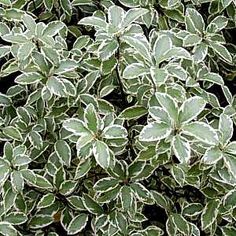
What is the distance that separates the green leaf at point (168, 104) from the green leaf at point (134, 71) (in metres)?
0.09

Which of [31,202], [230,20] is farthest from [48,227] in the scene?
[230,20]

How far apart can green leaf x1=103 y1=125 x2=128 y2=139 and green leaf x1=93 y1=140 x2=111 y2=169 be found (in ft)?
0.12

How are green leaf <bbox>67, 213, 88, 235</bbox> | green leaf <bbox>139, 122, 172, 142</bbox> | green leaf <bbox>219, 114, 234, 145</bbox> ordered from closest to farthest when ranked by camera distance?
green leaf <bbox>139, 122, 172, 142</bbox>
green leaf <bbox>219, 114, 234, 145</bbox>
green leaf <bbox>67, 213, 88, 235</bbox>

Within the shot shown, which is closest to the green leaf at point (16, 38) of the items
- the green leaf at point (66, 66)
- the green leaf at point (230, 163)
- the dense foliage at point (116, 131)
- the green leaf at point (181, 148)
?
the dense foliage at point (116, 131)

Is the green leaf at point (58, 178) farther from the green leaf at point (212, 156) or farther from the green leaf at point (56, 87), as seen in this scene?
the green leaf at point (212, 156)

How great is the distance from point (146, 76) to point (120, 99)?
0.27 m

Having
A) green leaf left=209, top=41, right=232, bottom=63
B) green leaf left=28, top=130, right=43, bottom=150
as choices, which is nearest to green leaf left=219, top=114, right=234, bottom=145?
green leaf left=209, top=41, right=232, bottom=63

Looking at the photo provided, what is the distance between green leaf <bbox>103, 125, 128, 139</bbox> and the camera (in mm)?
1654

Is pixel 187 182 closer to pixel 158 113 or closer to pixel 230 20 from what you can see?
pixel 158 113

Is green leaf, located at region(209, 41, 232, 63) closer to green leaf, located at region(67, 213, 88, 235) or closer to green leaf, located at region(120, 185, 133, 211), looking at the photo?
green leaf, located at region(120, 185, 133, 211)

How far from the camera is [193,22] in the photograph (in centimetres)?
200

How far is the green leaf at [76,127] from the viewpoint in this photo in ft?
5.38

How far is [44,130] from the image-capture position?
189 cm

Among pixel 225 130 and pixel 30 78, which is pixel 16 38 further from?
pixel 225 130
